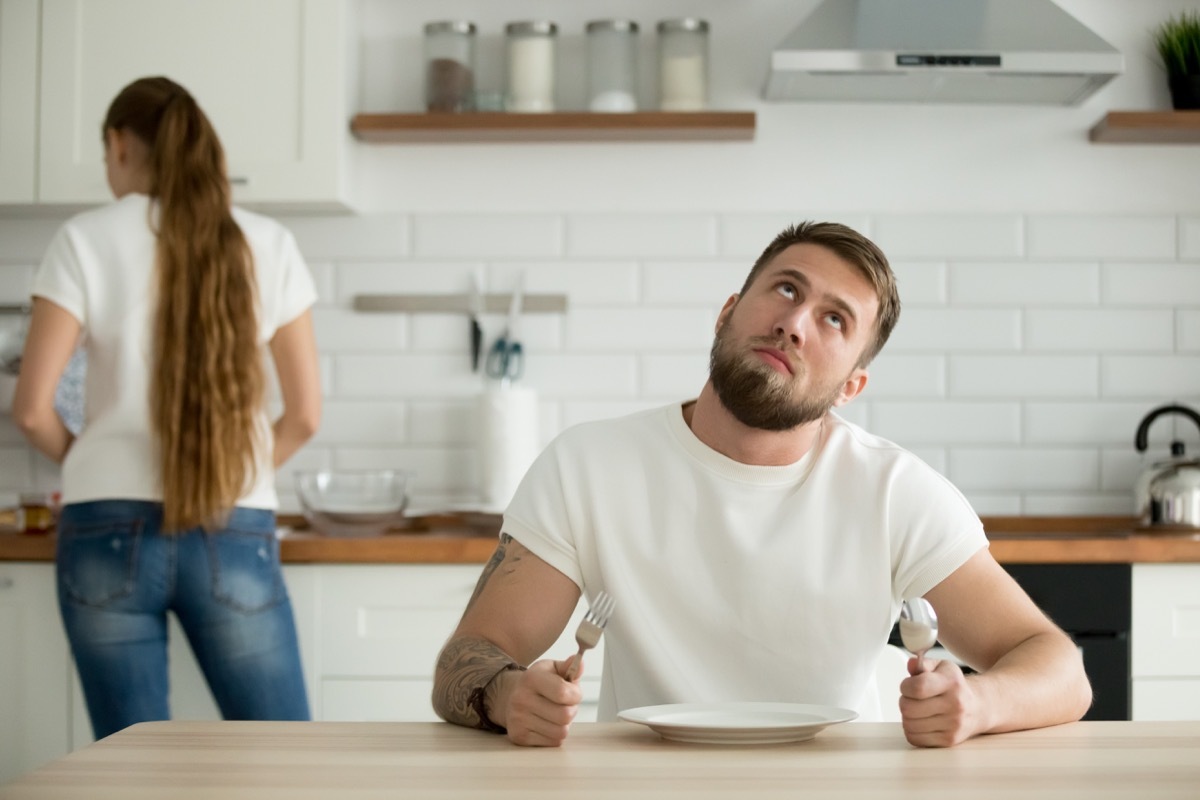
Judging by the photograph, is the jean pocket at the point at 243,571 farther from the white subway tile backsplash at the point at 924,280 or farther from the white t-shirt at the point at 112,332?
the white subway tile backsplash at the point at 924,280

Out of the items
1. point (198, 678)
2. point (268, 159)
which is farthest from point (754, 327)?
point (268, 159)

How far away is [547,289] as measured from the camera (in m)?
3.30

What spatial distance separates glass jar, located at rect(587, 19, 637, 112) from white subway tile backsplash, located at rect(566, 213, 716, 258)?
0.26 m

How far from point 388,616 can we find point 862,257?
52.3 inches

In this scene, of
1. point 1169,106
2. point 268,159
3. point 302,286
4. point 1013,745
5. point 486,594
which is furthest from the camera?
point 1169,106

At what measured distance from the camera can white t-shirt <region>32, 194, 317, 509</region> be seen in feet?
7.64

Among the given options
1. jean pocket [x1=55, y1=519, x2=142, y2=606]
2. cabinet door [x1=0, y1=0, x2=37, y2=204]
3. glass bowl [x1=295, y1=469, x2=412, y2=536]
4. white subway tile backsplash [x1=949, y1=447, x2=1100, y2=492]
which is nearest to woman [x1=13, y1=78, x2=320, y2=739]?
jean pocket [x1=55, y1=519, x2=142, y2=606]

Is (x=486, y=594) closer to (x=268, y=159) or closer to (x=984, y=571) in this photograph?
(x=984, y=571)

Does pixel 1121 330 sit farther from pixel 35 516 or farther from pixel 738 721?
pixel 35 516

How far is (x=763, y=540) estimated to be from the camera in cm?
166

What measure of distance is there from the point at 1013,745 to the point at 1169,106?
236cm

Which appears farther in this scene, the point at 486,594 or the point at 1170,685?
the point at 1170,685

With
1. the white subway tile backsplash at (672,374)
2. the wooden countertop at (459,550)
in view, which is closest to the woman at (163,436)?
the wooden countertop at (459,550)

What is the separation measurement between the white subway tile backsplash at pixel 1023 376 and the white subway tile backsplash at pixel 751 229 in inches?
15.8
